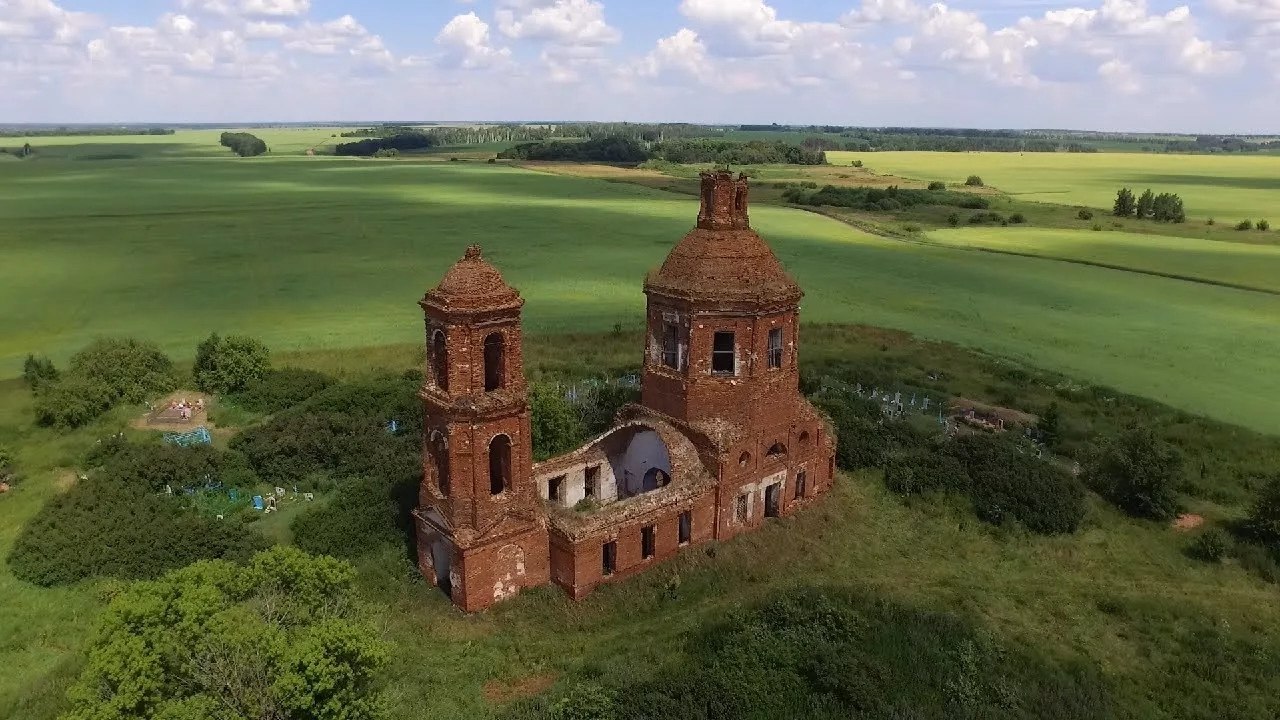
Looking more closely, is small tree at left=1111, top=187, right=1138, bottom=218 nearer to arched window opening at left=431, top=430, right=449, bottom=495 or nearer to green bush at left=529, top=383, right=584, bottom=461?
green bush at left=529, top=383, right=584, bottom=461

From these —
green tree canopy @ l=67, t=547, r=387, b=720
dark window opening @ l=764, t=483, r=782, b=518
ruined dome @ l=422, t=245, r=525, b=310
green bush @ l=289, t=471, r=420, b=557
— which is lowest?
green bush @ l=289, t=471, r=420, b=557

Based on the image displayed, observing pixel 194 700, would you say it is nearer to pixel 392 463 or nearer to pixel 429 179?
pixel 392 463

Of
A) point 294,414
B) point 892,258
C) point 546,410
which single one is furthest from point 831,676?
point 892,258

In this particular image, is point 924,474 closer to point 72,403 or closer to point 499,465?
point 499,465

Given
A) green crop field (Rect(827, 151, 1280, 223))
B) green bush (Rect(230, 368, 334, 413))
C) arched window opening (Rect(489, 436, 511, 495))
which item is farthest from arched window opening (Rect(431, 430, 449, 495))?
green crop field (Rect(827, 151, 1280, 223))

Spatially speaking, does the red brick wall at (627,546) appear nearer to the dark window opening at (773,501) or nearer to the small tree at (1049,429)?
the dark window opening at (773,501)
